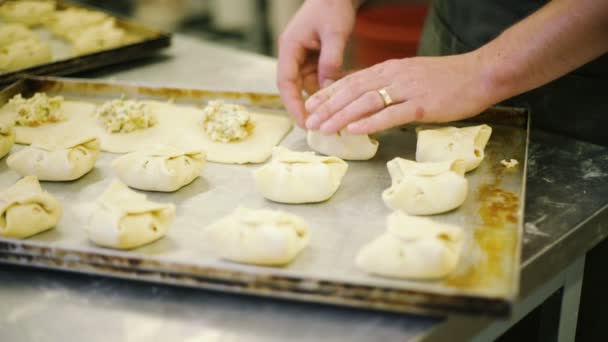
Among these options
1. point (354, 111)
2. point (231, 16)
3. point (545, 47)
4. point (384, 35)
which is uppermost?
point (545, 47)

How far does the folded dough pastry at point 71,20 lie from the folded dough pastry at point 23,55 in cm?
30

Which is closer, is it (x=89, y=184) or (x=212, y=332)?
(x=212, y=332)

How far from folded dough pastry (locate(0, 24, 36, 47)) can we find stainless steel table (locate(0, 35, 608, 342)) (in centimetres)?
151

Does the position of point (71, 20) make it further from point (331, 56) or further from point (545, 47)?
point (545, 47)

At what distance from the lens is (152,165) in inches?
60.9

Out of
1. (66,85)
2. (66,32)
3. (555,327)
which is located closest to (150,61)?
(66,32)

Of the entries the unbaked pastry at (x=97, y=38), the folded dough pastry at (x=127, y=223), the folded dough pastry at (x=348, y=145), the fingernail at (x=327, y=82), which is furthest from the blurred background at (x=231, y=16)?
the folded dough pastry at (x=127, y=223)

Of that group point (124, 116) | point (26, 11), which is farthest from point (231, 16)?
point (124, 116)

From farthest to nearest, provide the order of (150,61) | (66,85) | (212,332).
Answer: (150,61), (66,85), (212,332)

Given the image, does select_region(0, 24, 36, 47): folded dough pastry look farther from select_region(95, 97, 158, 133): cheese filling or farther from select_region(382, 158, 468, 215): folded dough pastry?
select_region(382, 158, 468, 215): folded dough pastry

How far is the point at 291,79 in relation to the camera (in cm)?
188

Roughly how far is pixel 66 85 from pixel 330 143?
3.29 ft

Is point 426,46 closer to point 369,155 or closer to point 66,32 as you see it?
point 369,155

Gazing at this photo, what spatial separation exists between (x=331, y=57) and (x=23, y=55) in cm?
117
